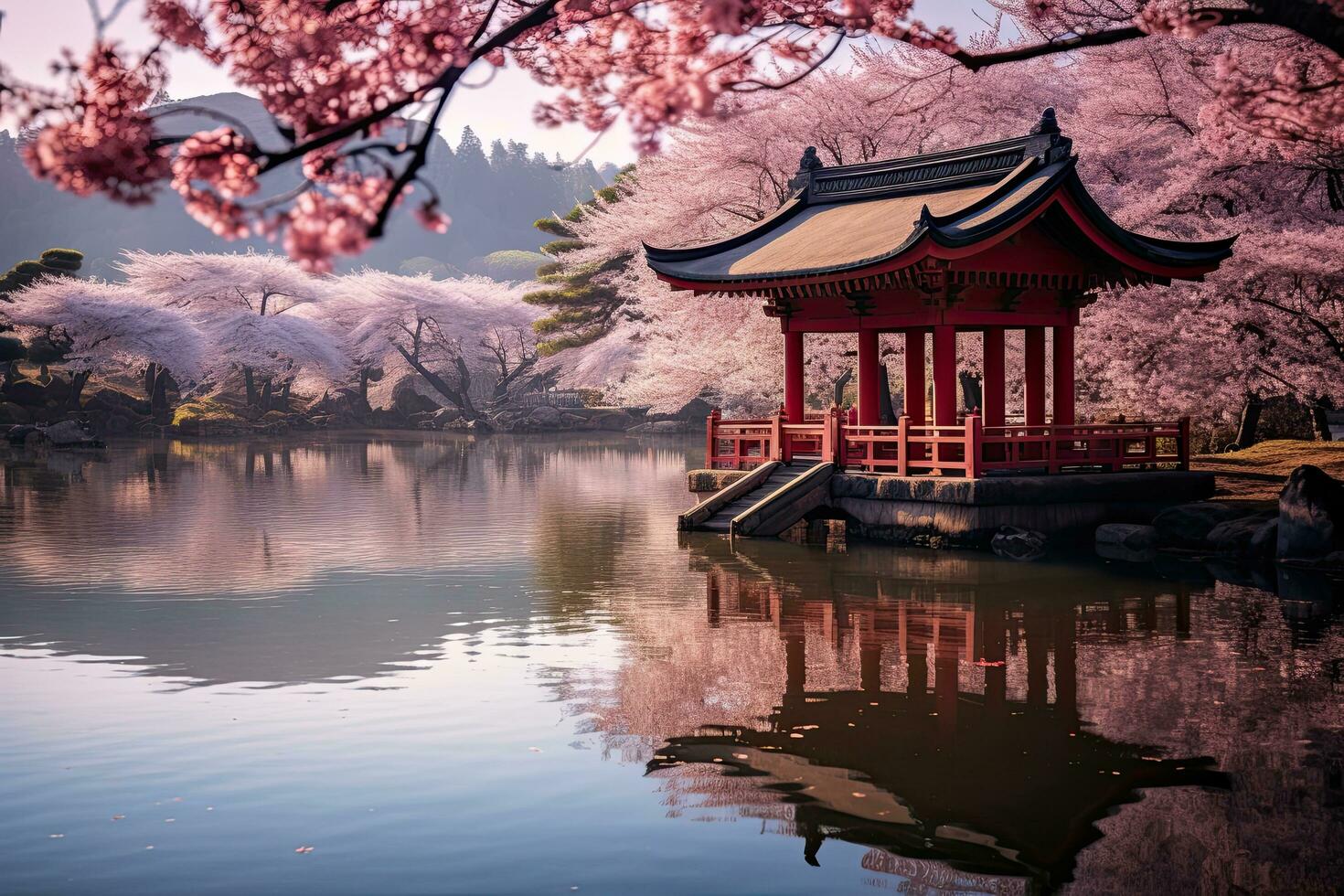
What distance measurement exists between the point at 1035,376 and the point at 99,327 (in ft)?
155

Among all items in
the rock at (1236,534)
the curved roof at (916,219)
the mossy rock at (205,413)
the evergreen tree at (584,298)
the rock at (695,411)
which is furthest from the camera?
the rock at (695,411)

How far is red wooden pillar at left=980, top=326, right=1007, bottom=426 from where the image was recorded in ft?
75.9

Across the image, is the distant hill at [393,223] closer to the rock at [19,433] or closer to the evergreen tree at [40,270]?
the evergreen tree at [40,270]

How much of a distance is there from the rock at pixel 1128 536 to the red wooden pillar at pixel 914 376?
3.95 meters

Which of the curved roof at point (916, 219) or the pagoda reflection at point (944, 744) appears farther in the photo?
the curved roof at point (916, 219)

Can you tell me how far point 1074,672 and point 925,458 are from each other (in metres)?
10.4

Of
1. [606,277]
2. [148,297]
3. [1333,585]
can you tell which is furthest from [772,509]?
[148,297]

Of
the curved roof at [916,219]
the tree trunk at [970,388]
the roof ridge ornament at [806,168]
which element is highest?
the roof ridge ornament at [806,168]

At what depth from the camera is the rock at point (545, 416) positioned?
67438mm

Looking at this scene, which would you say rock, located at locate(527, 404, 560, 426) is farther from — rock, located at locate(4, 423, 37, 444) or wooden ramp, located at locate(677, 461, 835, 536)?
wooden ramp, located at locate(677, 461, 835, 536)

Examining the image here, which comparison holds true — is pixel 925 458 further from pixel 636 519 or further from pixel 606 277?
pixel 606 277

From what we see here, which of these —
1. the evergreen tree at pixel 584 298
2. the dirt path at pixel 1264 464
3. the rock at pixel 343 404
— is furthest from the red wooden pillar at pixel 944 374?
the rock at pixel 343 404

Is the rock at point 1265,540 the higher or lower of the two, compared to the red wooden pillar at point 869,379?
lower

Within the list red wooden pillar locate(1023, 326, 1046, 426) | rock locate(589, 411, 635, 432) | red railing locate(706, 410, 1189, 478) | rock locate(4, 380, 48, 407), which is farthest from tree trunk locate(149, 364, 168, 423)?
red wooden pillar locate(1023, 326, 1046, 426)
